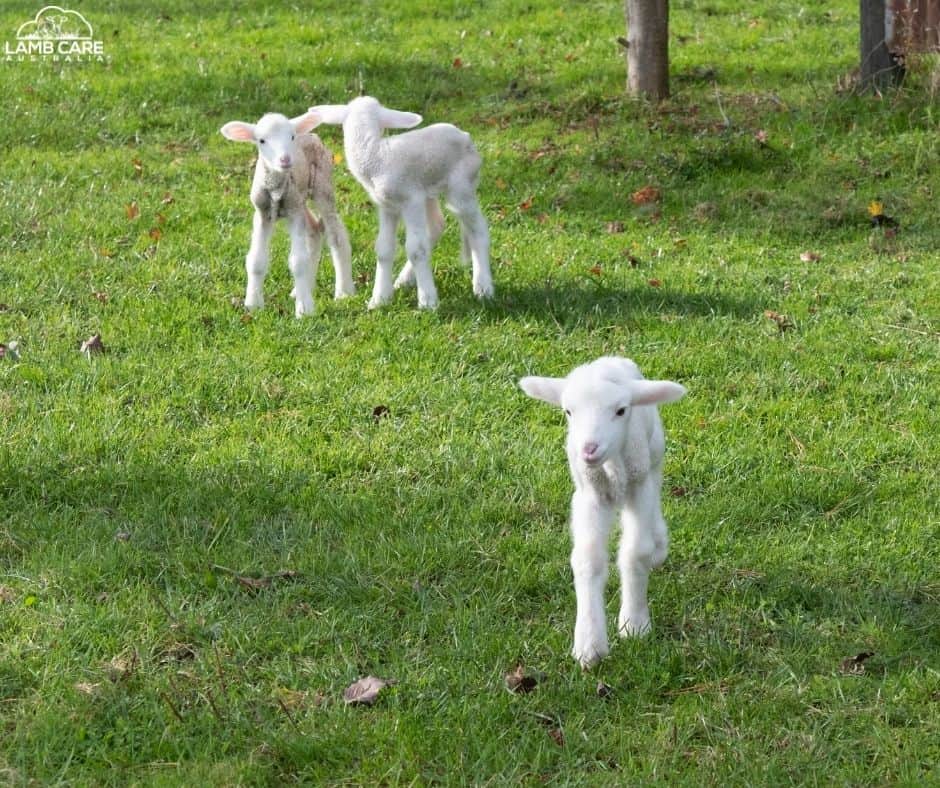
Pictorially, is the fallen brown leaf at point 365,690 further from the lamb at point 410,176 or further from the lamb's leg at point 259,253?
the lamb's leg at point 259,253

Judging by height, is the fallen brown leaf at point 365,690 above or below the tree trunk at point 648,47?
below

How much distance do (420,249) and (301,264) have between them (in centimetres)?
67

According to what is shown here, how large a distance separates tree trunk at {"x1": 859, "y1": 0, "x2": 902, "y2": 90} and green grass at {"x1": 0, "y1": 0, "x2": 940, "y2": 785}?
20 cm

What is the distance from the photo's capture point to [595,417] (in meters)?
4.30

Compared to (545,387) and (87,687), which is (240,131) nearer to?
(545,387)

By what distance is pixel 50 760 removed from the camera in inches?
165

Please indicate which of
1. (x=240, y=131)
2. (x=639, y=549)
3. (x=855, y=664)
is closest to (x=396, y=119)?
(x=240, y=131)

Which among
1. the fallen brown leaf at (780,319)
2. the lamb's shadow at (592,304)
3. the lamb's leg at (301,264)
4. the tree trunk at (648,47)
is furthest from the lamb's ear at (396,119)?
the tree trunk at (648,47)

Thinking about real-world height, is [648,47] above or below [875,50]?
above

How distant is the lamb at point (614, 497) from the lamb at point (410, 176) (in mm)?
3282

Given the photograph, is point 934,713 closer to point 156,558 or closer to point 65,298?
point 156,558

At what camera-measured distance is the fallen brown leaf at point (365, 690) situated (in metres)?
4.46

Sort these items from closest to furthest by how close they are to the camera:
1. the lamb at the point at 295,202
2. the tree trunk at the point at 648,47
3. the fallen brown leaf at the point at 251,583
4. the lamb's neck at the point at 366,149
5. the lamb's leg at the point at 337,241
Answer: the fallen brown leaf at the point at 251,583
the lamb at the point at 295,202
the lamb's neck at the point at 366,149
the lamb's leg at the point at 337,241
the tree trunk at the point at 648,47

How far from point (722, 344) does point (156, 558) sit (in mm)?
3495
